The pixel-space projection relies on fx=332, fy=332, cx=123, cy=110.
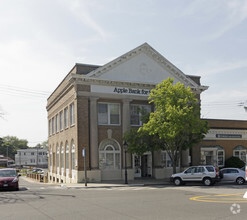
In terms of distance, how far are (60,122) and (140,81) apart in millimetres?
11721

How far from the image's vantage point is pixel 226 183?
86.5 ft

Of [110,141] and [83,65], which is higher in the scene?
[83,65]

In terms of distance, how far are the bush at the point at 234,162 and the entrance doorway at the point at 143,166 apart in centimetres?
1055

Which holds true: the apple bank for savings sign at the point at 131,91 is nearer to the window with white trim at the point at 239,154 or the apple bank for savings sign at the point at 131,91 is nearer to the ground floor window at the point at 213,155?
the ground floor window at the point at 213,155

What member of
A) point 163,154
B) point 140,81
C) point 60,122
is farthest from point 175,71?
point 60,122

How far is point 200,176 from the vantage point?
2395cm

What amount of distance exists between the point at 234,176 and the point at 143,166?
31.7ft

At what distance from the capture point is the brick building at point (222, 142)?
38031mm

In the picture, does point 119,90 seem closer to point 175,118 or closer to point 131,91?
point 131,91

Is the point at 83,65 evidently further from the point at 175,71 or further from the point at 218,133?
the point at 218,133

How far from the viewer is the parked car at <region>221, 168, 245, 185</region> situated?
82.9 feet

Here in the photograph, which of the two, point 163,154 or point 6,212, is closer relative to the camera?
point 6,212

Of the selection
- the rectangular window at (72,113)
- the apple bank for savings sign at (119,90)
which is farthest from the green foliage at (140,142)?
the rectangular window at (72,113)

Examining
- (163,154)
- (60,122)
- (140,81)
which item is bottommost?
(163,154)
